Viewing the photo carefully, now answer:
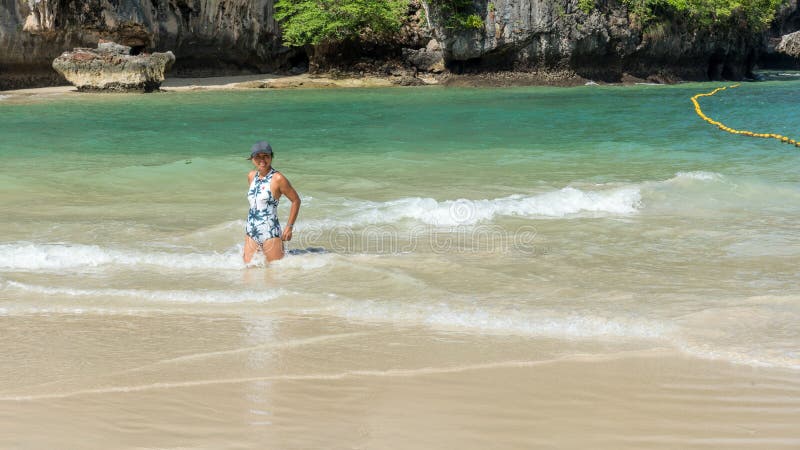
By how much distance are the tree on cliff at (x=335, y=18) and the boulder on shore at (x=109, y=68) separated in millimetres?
6235

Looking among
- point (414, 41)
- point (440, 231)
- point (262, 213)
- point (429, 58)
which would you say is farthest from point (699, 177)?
point (414, 41)

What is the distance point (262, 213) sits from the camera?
20.9 feet

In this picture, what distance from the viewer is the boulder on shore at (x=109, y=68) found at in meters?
27.5

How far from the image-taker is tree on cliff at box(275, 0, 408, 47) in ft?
106

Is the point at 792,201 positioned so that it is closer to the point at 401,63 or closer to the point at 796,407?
the point at 796,407

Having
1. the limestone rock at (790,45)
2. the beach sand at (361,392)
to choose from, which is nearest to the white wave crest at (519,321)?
the beach sand at (361,392)

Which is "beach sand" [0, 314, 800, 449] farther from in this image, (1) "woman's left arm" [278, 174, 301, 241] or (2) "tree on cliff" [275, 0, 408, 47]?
(2) "tree on cliff" [275, 0, 408, 47]

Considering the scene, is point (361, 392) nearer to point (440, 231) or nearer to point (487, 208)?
point (440, 231)

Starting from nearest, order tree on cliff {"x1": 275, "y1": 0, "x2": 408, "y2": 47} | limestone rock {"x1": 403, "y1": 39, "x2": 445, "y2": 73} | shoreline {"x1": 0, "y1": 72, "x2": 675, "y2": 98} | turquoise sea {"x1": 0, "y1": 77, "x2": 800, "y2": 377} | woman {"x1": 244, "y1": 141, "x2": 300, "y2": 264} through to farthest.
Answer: turquoise sea {"x1": 0, "y1": 77, "x2": 800, "y2": 377}
woman {"x1": 244, "y1": 141, "x2": 300, "y2": 264}
shoreline {"x1": 0, "y1": 72, "x2": 675, "y2": 98}
tree on cliff {"x1": 275, "y1": 0, "x2": 408, "y2": 47}
limestone rock {"x1": 403, "y1": 39, "x2": 445, "y2": 73}

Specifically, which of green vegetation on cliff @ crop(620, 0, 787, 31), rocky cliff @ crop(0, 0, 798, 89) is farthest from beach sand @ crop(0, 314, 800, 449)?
green vegetation on cliff @ crop(620, 0, 787, 31)

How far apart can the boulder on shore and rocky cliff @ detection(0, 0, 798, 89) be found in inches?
67.2

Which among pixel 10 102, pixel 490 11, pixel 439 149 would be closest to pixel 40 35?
pixel 10 102

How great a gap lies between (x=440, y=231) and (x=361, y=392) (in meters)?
4.31

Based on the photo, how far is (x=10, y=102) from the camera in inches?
934
